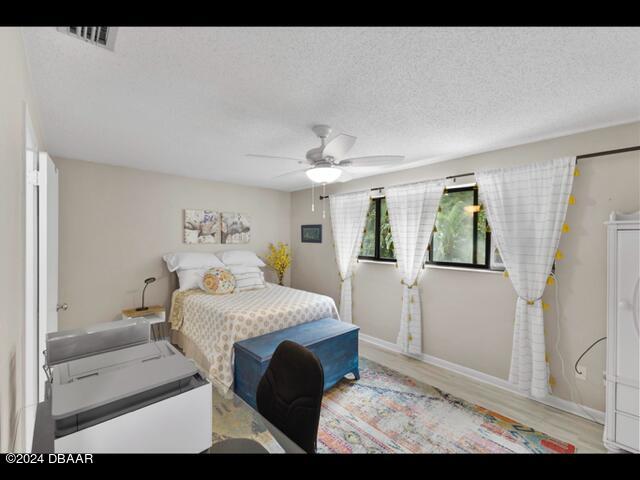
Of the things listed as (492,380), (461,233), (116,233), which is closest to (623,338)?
(492,380)

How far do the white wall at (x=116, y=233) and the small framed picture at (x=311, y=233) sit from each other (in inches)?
58.1

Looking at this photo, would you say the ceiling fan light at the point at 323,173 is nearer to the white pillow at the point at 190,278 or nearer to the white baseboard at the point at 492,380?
the white pillow at the point at 190,278

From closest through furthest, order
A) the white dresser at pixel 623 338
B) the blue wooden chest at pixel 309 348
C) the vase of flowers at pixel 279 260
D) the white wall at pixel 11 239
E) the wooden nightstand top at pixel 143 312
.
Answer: the white wall at pixel 11 239 < the white dresser at pixel 623 338 < the blue wooden chest at pixel 309 348 < the wooden nightstand top at pixel 143 312 < the vase of flowers at pixel 279 260

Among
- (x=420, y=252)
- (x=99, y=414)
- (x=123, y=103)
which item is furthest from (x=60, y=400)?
(x=420, y=252)

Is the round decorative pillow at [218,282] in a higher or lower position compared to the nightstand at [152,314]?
higher

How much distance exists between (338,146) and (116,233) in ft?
10.2

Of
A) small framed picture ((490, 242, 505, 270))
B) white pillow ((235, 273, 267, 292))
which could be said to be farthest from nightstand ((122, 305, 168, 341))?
small framed picture ((490, 242, 505, 270))

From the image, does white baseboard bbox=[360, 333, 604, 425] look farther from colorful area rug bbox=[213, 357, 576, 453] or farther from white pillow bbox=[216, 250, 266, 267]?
white pillow bbox=[216, 250, 266, 267]

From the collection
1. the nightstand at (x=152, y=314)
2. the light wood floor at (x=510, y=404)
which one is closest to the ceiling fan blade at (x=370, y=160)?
the light wood floor at (x=510, y=404)

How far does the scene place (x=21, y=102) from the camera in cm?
123

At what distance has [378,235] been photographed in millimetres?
3963

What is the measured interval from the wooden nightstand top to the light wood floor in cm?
267

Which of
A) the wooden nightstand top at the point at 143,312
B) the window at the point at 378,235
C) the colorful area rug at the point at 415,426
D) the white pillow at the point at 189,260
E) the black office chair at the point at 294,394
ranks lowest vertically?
the colorful area rug at the point at 415,426

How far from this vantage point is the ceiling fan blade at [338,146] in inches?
74.7
